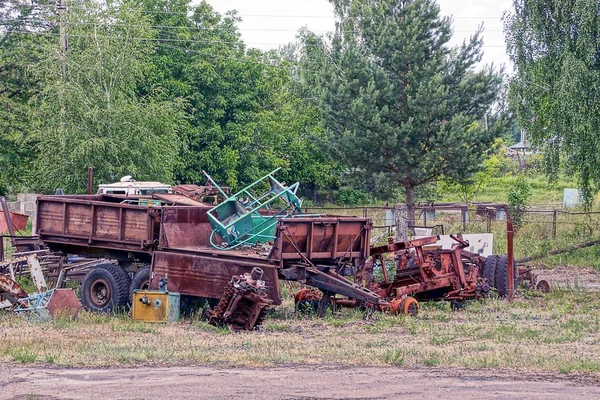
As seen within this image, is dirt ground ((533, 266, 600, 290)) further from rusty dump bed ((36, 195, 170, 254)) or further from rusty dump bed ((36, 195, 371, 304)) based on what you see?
rusty dump bed ((36, 195, 170, 254))

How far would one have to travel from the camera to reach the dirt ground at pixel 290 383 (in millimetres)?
9914

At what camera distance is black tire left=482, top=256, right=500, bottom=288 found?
19.8m

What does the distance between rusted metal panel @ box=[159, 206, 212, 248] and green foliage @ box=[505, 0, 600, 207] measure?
1563 centimetres

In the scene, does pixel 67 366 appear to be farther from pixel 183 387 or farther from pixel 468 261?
pixel 468 261

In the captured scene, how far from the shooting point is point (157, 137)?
29312 mm

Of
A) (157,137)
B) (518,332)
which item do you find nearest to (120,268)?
(518,332)

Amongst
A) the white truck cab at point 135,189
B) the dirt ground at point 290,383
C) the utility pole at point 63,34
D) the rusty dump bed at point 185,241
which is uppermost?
the utility pole at point 63,34

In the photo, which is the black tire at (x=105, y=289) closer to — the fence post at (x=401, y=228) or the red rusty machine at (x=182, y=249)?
the red rusty machine at (x=182, y=249)

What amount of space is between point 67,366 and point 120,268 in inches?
258

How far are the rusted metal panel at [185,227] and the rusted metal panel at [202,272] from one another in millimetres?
430

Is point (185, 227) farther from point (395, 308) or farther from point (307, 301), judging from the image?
point (395, 308)

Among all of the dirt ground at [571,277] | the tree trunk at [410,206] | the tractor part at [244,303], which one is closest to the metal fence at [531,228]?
the tree trunk at [410,206]

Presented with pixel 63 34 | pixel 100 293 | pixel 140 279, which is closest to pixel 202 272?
pixel 140 279

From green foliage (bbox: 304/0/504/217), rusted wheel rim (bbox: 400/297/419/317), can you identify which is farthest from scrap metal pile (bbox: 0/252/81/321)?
green foliage (bbox: 304/0/504/217)
